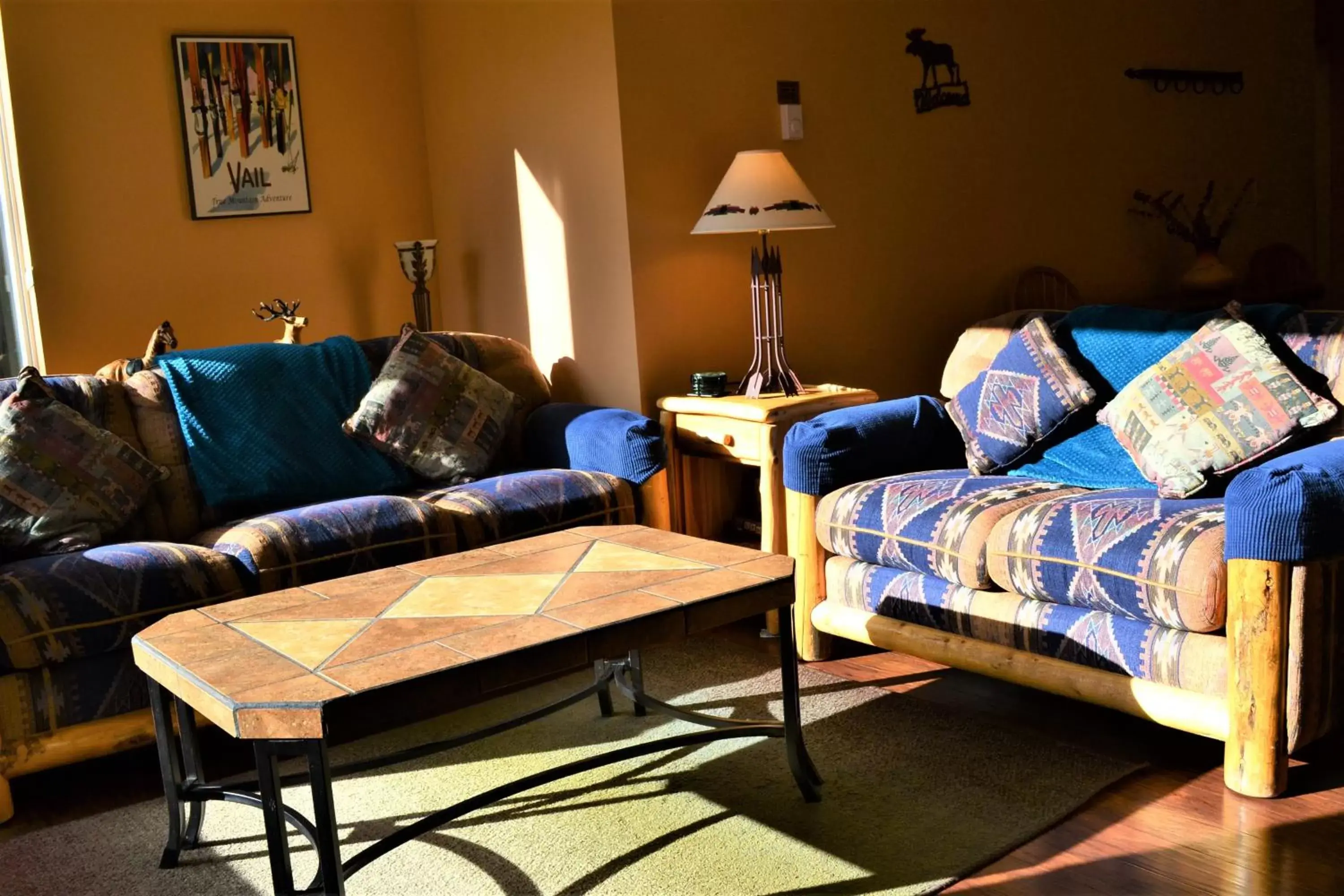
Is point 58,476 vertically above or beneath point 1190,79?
beneath

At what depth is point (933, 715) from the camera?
297 cm

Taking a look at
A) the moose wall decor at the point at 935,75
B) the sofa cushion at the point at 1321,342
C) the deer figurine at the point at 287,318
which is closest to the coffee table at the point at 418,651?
the sofa cushion at the point at 1321,342

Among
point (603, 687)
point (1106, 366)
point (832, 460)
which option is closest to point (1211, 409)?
point (1106, 366)

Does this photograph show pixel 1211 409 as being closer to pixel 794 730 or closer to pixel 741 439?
pixel 794 730

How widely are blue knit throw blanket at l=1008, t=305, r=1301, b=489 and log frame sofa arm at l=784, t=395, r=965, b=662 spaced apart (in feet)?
0.88

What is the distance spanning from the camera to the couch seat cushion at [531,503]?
339cm

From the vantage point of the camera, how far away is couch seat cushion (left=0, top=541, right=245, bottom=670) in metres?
2.69

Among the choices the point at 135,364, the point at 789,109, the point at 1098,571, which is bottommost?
the point at 1098,571

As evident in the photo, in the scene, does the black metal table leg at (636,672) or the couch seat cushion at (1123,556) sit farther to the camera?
the black metal table leg at (636,672)

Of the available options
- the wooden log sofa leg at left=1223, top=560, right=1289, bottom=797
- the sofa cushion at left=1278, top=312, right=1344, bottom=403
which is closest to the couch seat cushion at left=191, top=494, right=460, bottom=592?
the wooden log sofa leg at left=1223, top=560, right=1289, bottom=797

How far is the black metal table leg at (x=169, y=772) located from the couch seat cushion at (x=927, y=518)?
1.60 m

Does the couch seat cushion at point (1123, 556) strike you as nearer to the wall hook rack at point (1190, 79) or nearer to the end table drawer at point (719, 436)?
the end table drawer at point (719, 436)

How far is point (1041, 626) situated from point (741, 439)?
3.70 ft

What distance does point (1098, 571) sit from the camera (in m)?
2.62
